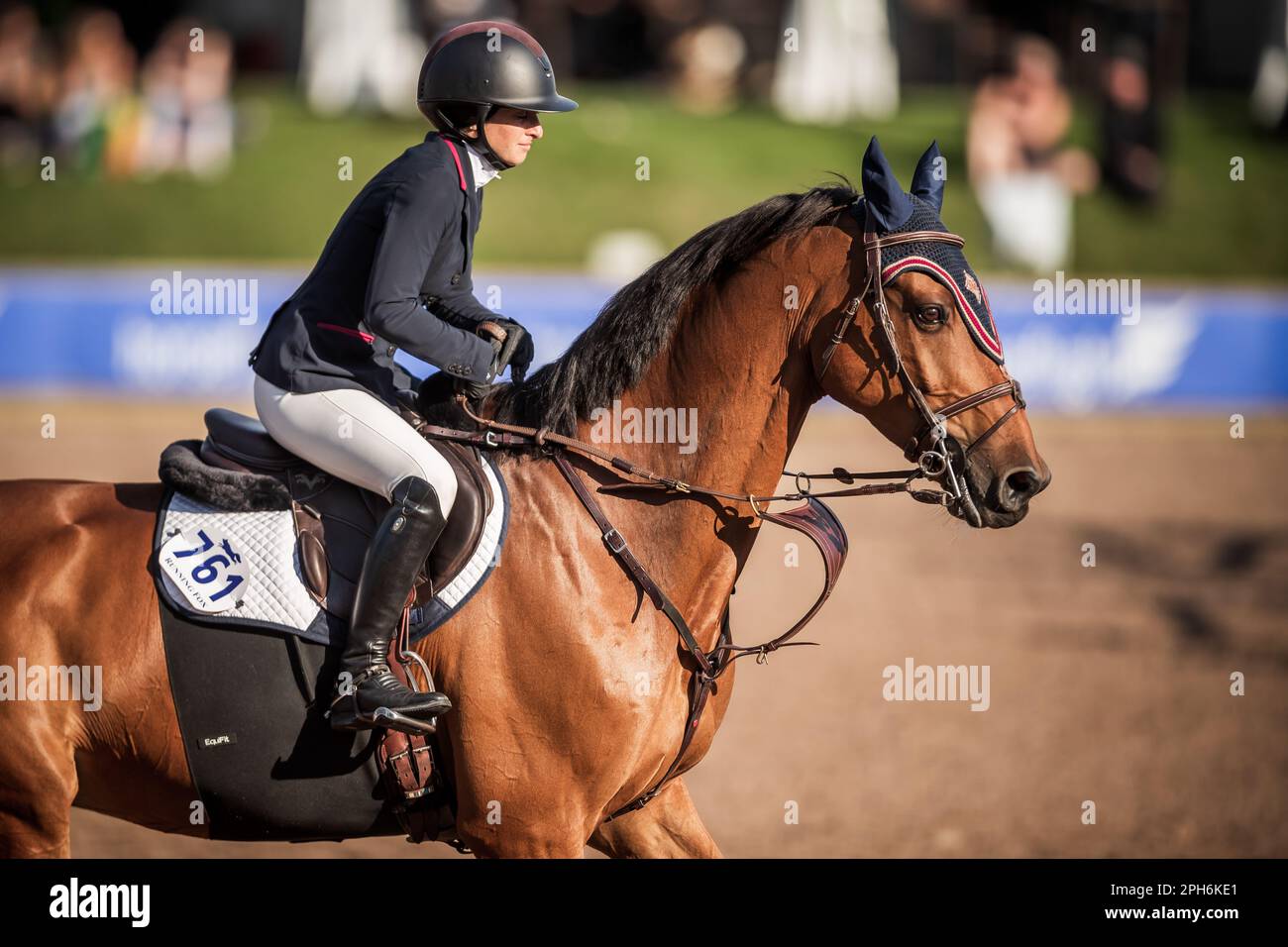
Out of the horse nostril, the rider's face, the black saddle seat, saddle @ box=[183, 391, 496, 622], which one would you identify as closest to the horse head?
the horse nostril

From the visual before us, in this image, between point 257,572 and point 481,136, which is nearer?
point 257,572

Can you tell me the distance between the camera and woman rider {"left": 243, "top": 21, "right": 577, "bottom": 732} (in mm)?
3822

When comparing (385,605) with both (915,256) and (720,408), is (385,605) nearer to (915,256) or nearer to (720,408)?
(720,408)

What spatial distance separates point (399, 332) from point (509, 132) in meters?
0.79

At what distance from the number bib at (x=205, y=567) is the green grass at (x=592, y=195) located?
51.0ft

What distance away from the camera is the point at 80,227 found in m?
19.5

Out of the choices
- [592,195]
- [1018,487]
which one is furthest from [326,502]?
[592,195]

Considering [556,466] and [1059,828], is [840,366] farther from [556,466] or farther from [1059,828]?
[1059,828]

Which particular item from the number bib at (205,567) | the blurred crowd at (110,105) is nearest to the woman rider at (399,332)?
the number bib at (205,567)

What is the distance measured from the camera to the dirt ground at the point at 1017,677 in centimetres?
684

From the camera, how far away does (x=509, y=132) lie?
4.15 m

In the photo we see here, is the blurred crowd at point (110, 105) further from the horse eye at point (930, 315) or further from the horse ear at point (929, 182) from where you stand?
the horse eye at point (930, 315)
